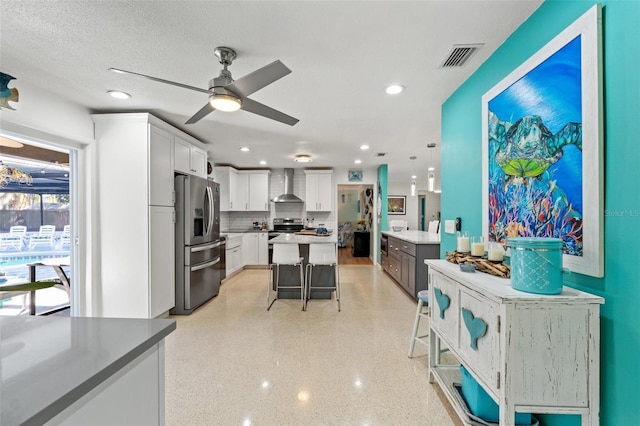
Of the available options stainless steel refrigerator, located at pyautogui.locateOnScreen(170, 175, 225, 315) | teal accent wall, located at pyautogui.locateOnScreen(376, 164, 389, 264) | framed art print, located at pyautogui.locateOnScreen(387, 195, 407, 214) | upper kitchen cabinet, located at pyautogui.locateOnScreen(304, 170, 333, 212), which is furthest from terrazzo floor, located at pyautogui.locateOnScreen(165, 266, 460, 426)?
framed art print, located at pyautogui.locateOnScreen(387, 195, 407, 214)

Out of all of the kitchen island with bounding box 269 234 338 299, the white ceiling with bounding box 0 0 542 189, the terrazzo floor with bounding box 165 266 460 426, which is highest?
the white ceiling with bounding box 0 0 542 189

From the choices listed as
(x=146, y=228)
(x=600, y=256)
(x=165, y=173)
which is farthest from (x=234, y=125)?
(x=600, y=256)

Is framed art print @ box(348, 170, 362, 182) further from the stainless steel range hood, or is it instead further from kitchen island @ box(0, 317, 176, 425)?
kitchen island @ box(0, 317, 176, 425)

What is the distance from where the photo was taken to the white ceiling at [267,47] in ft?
5.30

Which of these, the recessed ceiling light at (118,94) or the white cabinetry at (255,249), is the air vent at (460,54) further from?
the white cabinetry at (255,249)

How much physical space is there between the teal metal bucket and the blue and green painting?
18 centimetres

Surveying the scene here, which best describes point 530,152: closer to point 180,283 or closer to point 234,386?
point 234,386

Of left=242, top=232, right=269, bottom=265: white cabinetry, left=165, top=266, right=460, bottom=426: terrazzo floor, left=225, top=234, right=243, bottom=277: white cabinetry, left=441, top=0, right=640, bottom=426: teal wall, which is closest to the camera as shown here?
left=441, top=0, right=640, bottom=426: teal wall

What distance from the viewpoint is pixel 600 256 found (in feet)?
3.99

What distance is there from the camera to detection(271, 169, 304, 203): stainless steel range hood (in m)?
6.79

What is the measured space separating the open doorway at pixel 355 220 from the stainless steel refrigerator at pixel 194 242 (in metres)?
5.17

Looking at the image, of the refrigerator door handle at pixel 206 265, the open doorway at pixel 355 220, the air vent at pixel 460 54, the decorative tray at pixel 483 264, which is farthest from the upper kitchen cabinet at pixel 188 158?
the open doorway at pixel 355 220

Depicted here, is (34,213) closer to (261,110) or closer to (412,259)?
(261,110)

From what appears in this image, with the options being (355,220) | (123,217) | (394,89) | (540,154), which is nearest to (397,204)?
(355,220)
